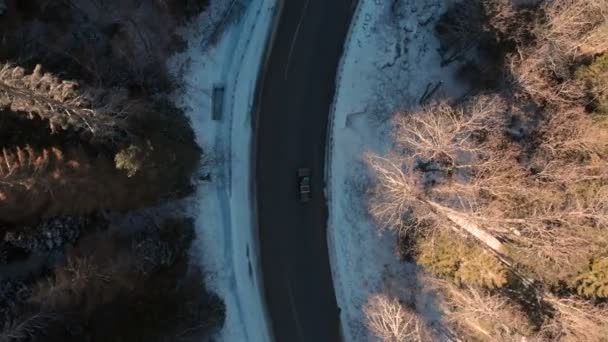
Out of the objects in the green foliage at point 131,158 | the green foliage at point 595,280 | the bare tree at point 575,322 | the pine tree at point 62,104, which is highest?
the pine tree at point 62,104

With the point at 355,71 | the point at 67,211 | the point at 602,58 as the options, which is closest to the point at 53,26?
the point at 67,211

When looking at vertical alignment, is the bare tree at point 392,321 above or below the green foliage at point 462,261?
below

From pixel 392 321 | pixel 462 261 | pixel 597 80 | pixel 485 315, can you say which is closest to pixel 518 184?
pixel 462 261

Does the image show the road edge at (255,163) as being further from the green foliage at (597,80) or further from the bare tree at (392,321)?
the green foliage at (597,80)

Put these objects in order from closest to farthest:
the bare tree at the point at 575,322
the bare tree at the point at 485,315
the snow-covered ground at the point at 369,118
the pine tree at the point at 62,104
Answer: the pine tree at the point at 62,104 → the bare tree at the point at 575,322 → the bare tree at the point at 485,315 → the snow-covered ground at the point at 369,118

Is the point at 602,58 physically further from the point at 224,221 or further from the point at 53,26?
the point at 53,26

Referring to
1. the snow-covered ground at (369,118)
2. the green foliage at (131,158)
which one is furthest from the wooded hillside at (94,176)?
the snow-covered ground at (369,118)

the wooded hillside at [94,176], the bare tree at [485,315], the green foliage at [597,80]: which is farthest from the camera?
the green foliage at [597,80]
